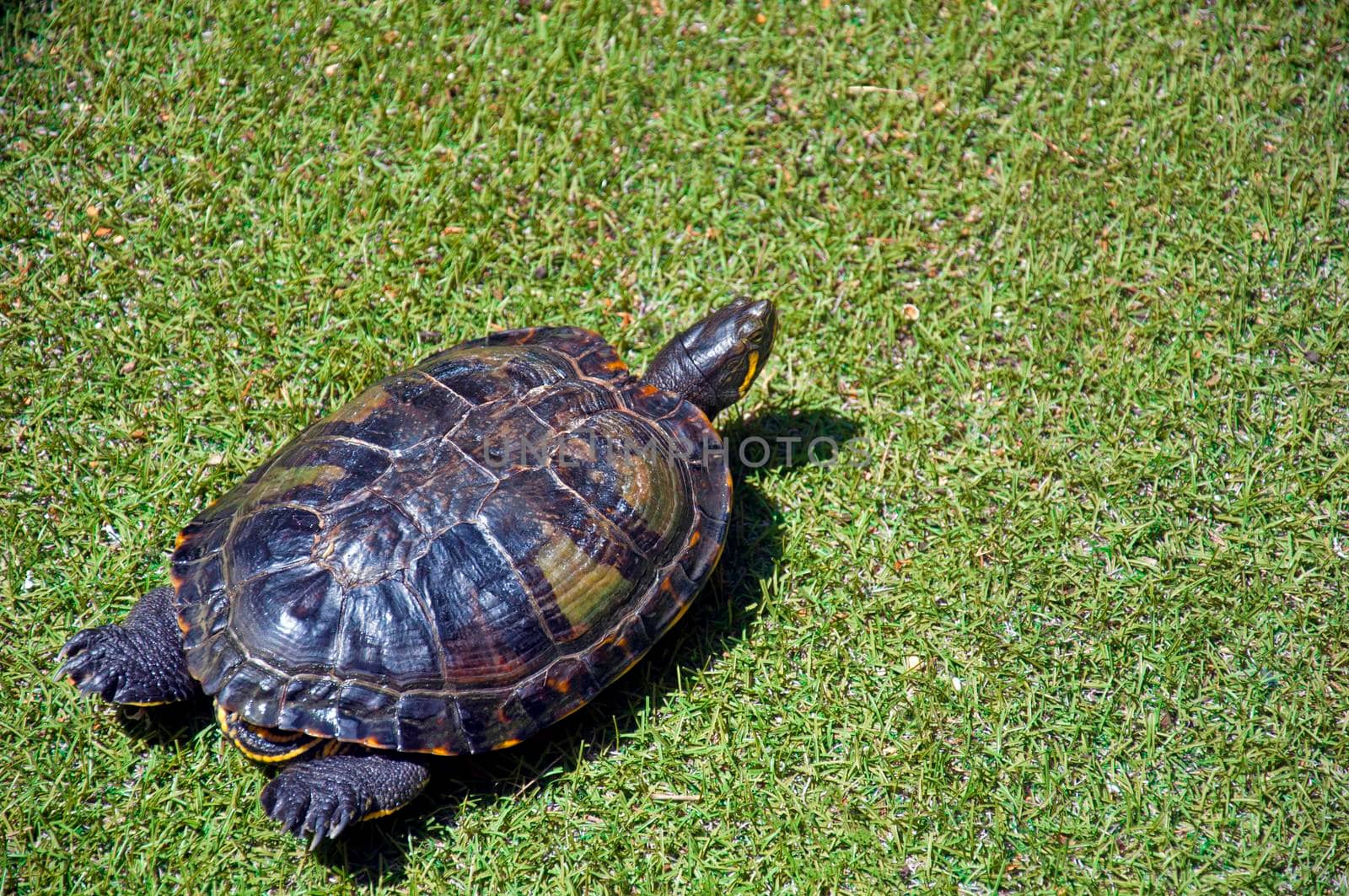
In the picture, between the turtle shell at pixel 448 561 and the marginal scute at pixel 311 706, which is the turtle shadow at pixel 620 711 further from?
the marginal scute at pixel 311 706

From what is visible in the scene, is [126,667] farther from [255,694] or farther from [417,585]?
Result: [417,585]

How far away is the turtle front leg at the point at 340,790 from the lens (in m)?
3.17

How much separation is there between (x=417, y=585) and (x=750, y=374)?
170 centimetres

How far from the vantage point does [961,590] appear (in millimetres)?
4086

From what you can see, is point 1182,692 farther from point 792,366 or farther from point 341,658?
point 341,658

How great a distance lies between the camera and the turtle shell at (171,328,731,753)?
3252mm

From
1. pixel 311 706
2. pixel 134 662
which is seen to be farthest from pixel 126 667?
pixel 311 706

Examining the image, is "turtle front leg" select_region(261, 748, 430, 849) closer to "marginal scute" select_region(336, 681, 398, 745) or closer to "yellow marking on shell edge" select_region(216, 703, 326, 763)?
"yellow marking on shell edge" select_region(216, 703, 326, 763)

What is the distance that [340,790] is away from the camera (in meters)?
3.21

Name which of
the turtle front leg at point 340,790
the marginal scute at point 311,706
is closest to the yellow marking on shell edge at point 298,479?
the marginal scute at point 311,706

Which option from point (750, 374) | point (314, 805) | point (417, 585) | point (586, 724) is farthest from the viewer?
point (750, 374)

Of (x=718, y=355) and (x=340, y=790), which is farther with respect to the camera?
(x=718, y=355)

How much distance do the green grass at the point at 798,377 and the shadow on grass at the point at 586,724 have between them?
0.05 feet

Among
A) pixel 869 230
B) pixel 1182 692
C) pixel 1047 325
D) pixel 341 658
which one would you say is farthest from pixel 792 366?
pixel 341 658
